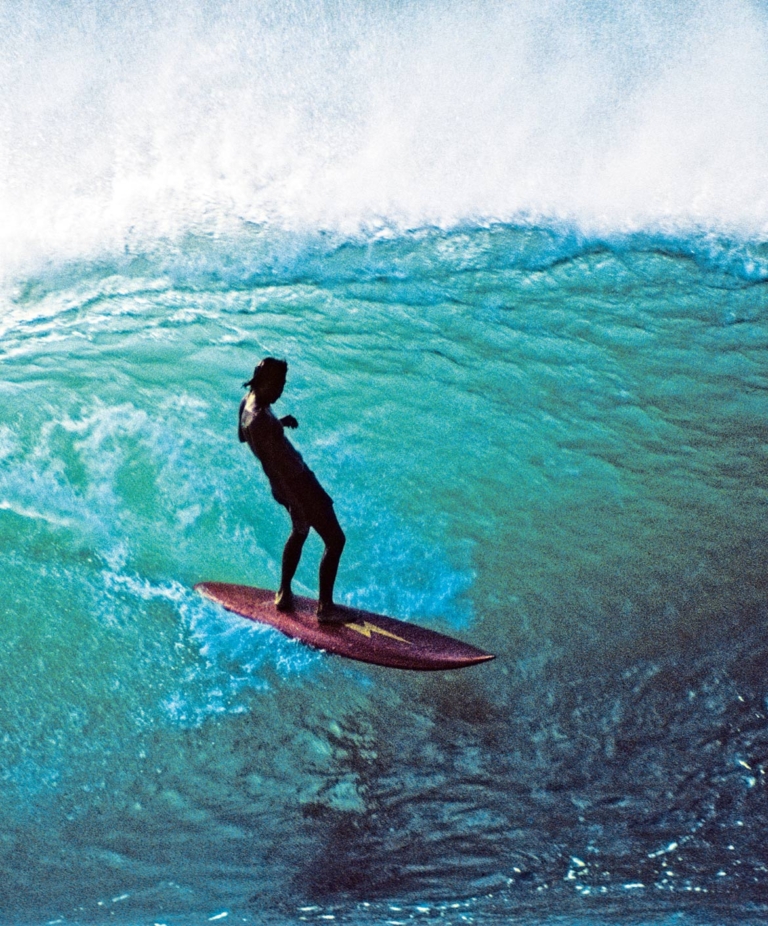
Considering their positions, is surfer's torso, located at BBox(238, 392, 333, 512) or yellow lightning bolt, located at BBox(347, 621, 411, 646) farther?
yellow lightning bolt, located at BBox(347, 621, 411, 646)

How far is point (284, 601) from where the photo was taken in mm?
5426

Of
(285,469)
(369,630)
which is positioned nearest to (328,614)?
(369,630)

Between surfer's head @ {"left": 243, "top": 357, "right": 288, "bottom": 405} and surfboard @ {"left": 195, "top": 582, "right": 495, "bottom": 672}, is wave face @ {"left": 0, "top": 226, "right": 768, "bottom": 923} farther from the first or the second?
surfer's head @ {"left": 243, "top": 357, "right": 288, "bottom": 405}

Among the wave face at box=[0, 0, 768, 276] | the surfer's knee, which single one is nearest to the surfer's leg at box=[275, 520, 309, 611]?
the surfer's knee

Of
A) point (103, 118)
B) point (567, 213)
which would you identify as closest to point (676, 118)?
point (567, 213)

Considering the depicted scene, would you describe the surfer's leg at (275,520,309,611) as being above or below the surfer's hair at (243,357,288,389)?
below

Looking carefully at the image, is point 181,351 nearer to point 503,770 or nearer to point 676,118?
point 503,770

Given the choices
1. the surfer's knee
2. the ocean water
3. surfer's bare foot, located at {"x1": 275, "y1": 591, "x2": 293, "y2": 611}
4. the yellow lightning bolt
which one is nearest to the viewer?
the ocean water

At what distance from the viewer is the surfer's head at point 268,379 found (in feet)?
14.9

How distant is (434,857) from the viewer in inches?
177

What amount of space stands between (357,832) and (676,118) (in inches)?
399

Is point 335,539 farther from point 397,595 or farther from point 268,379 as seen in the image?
point 397,595

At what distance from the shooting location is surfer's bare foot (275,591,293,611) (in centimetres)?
542

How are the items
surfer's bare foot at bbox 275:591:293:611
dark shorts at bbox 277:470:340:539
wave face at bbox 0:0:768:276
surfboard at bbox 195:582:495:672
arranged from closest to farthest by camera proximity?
dark shorts at bbox 277:470:340:539
surfboard at bbox 195:582:495:672
surfer's bare foot at bbox 275:591:293:611
wave face at bbox 0:0:768:276
